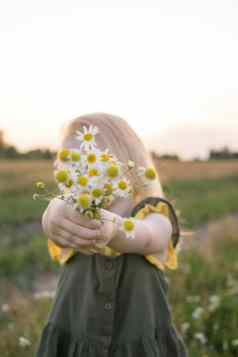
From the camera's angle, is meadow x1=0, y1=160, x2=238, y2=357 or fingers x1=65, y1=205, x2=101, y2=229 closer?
fingers x1=65, y1=205, x2=101, y2=229

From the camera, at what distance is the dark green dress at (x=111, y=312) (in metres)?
2.27

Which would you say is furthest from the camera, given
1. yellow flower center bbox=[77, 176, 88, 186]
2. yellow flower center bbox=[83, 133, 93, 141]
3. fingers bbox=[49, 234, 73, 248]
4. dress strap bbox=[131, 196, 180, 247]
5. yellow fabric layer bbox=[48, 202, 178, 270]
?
dress strap bbox=[131, 196, 180, 247]

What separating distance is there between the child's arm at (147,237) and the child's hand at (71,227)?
0.22 m

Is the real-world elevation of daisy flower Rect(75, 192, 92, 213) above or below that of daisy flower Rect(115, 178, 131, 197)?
below

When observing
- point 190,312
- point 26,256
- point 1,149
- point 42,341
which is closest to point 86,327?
point 42,341

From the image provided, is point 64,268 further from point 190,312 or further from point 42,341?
point 190,312

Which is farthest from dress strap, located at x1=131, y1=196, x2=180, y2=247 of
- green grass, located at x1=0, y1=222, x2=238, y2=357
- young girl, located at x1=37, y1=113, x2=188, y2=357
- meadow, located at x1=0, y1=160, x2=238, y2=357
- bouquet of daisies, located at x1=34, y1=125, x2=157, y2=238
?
green grass, located at x1=0, y1=222, x2=238, y2=357

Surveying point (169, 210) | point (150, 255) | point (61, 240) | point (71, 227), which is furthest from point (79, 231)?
point (169, 210)

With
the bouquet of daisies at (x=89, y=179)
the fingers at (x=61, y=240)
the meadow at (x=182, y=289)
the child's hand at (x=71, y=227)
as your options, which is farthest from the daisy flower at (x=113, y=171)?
the meadow at (x=182, y=289)

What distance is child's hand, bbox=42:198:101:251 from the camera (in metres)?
1.80

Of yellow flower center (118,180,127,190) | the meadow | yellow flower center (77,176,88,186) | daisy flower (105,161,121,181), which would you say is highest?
daisy flower (105,161,121,181)

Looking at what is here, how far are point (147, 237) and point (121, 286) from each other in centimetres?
28

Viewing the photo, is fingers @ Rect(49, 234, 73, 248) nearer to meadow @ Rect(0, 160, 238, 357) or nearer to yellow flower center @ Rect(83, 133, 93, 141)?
yellow flower center @ Rect(83, 133, 93, 141)

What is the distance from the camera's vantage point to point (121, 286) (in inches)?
91.7
